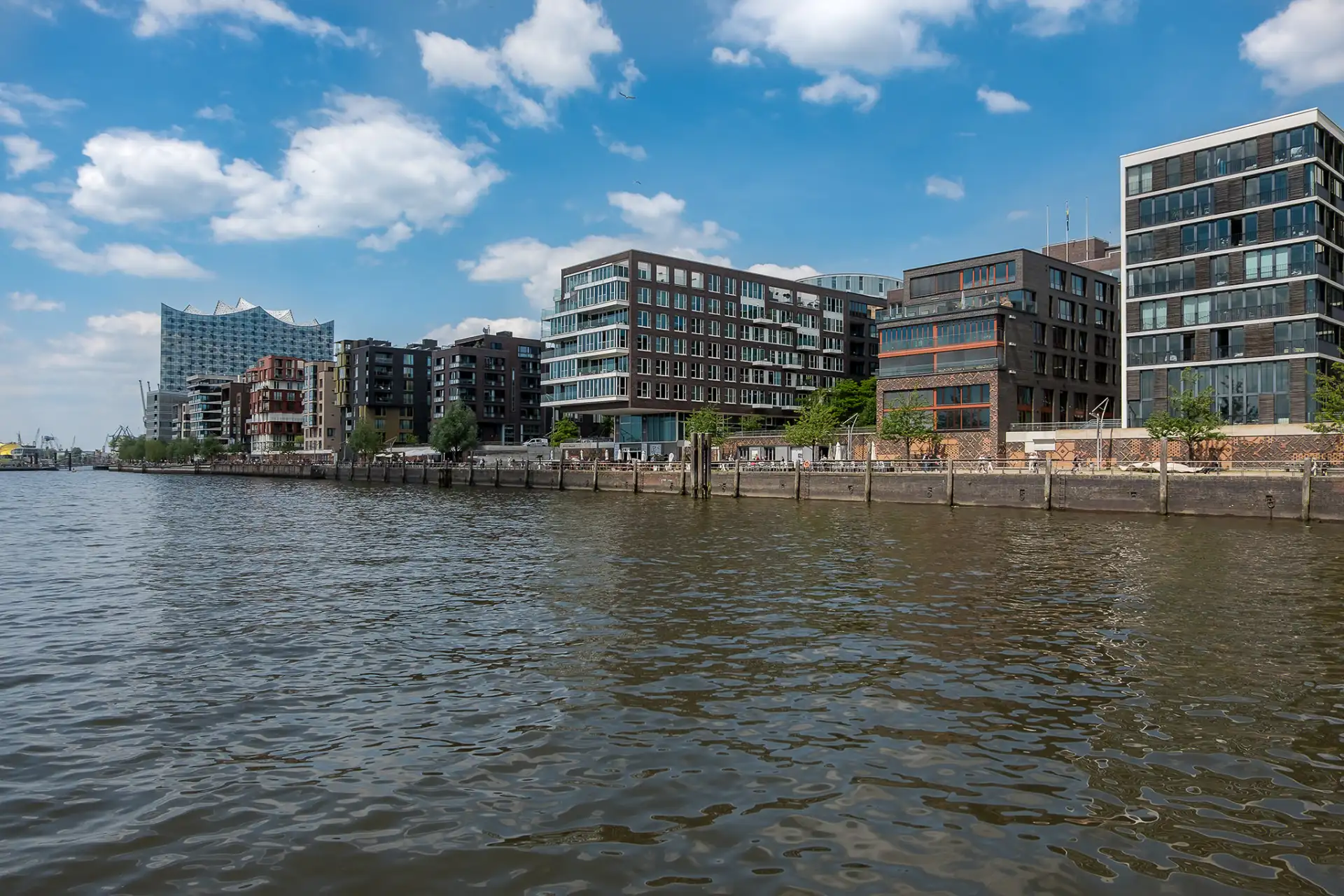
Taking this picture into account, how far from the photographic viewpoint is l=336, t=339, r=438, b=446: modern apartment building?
169375 mm

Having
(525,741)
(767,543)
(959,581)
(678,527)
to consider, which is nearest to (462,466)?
(678,527)

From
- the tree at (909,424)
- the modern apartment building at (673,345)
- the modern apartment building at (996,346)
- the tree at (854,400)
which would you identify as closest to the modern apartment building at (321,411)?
the modern apartment building at (673,345)

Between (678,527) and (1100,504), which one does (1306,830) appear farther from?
(1100,504)

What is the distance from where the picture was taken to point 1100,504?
161 feet

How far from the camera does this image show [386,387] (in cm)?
17100

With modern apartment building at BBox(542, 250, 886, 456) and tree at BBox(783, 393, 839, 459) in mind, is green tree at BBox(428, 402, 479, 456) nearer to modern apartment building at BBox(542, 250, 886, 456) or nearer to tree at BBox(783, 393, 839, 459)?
modern apartment building at BBox(542, 250, 886, 456)

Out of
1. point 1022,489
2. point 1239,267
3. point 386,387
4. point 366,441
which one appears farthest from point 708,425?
point 386,387

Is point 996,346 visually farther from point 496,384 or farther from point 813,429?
point 496,384

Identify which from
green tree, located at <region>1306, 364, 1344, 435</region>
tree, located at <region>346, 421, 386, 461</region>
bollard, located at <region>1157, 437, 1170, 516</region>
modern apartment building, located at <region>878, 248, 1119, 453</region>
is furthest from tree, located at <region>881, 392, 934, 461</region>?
tree, located at <region>346, 421, 386, 461</region>

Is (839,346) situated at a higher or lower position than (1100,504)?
higher

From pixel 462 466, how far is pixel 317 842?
101 metres

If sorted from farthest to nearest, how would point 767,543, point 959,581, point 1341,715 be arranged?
1. point 767,543
2. point 959,581
3. point 1341,715

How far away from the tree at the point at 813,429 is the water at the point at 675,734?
6527 cm

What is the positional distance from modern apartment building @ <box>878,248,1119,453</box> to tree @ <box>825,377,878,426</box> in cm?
1673
